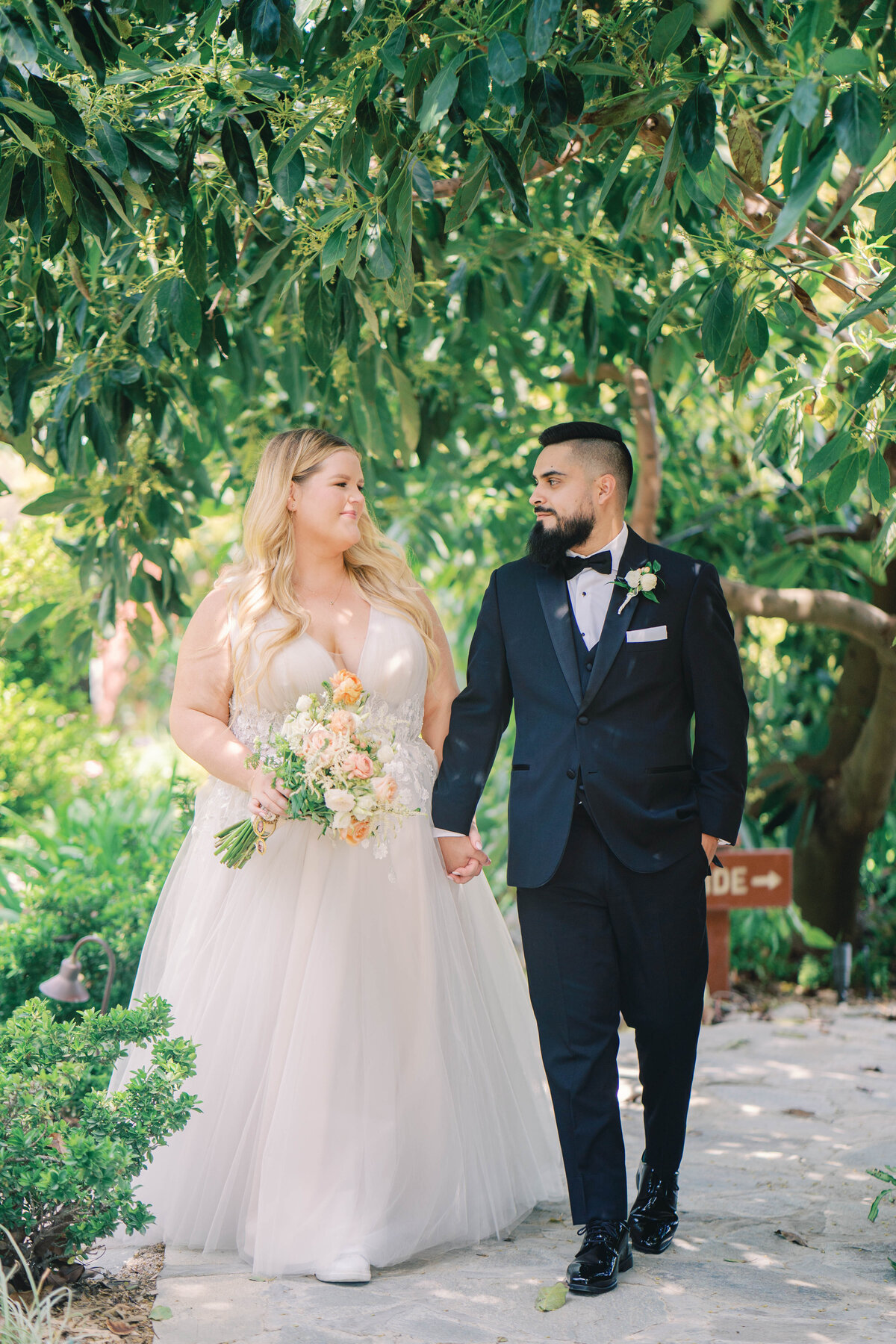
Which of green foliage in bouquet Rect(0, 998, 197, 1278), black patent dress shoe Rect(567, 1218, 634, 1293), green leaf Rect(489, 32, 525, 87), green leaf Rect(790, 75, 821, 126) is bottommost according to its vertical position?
black patent dress shoe Rect(567, 1218, 634, 1293)

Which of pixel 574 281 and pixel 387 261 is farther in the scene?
pixel 574 281

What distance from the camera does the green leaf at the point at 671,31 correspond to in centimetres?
228

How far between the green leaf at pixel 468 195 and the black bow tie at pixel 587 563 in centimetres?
88

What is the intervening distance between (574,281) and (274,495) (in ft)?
5.03

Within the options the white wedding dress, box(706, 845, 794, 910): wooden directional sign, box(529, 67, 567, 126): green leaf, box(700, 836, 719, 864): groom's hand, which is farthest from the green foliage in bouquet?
box(706, 845, 794, 910): wooden directional sign

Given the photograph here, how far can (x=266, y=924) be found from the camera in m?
3.22

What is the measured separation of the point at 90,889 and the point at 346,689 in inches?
97.7

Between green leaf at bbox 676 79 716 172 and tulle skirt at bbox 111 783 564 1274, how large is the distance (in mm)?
1819

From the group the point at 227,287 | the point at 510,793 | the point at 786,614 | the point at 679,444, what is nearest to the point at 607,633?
the point at 510,793

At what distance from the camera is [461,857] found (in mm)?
3301

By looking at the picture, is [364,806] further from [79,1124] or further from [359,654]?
[79,1124]

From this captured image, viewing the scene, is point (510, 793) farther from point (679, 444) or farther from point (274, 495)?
point (679, 444)

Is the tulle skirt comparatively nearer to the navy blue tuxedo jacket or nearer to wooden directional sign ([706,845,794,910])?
the navy blue tuxedo jacket

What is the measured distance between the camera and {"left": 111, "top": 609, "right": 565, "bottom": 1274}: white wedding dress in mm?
3006
